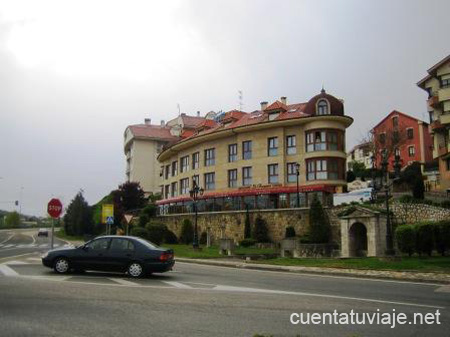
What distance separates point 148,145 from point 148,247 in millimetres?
74327

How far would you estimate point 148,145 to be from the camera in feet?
290

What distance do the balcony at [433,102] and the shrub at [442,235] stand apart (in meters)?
29.0

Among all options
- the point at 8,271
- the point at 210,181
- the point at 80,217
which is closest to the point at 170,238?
the point at 210,181

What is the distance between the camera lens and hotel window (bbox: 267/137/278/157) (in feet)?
163

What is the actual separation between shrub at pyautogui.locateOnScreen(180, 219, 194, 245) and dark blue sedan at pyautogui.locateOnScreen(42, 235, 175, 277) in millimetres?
32223

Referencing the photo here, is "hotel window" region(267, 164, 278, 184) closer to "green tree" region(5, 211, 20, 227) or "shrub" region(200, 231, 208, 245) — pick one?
"shrub" region(200, 231, 208, 245)

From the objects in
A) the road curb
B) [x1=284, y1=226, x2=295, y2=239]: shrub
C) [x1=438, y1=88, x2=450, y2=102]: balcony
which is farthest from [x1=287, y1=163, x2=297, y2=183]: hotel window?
the road curb

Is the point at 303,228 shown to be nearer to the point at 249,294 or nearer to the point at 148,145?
the point at 249,294

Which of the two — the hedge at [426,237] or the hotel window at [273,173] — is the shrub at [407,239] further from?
the hotel window at [273,173]

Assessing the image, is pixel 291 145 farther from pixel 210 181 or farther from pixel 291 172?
pixel 210 181

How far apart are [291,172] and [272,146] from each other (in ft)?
12.7

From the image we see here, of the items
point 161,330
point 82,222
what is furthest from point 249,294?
point 82,222

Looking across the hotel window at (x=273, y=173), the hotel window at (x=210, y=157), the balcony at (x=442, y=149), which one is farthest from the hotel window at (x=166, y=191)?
the balcony at (x=442, y=149)

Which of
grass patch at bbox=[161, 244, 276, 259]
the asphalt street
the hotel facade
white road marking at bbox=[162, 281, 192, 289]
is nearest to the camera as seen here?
the asphalt street
